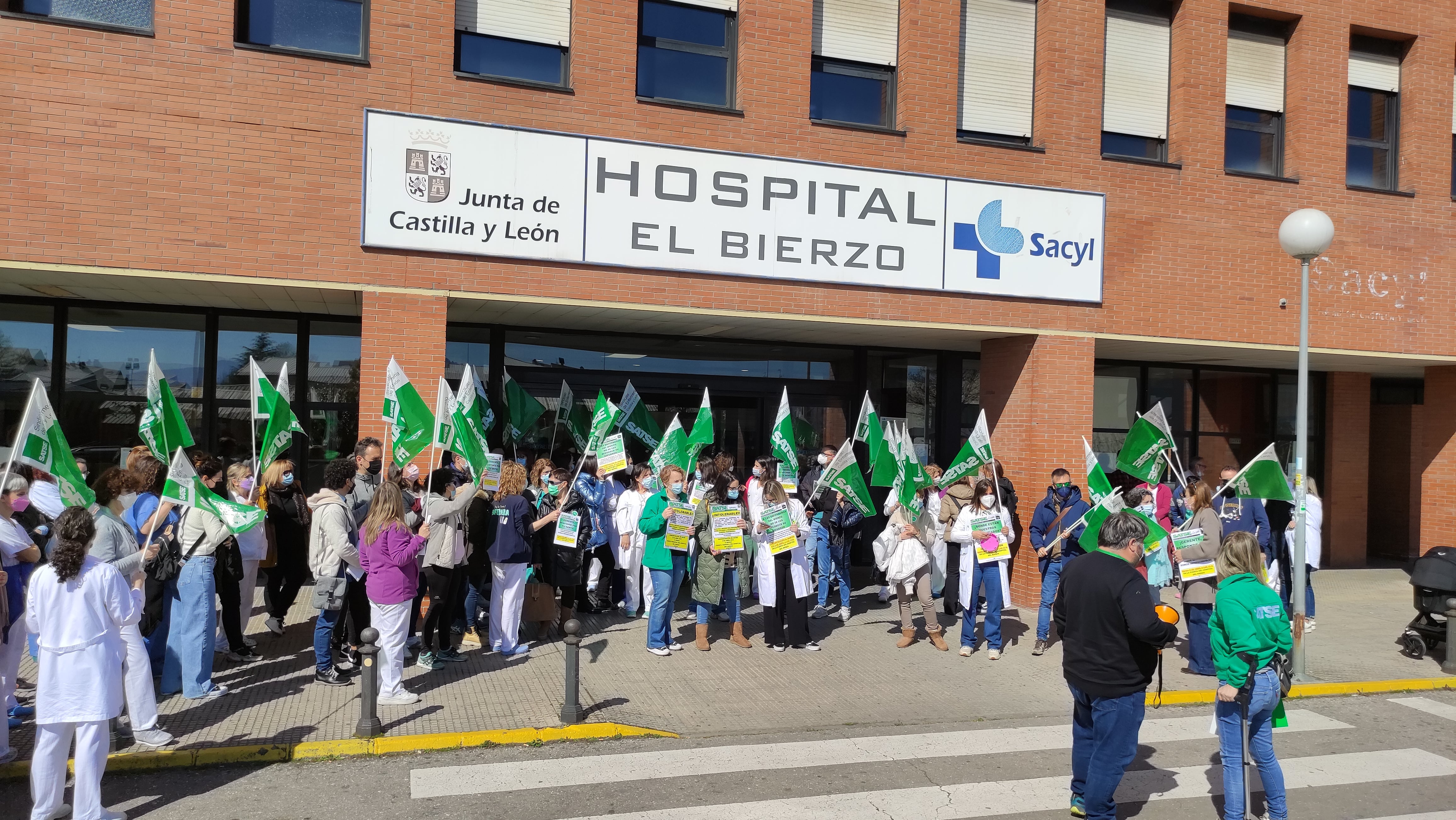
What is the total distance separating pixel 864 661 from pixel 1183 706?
10.1ft

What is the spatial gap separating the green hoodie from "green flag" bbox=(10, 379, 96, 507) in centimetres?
733

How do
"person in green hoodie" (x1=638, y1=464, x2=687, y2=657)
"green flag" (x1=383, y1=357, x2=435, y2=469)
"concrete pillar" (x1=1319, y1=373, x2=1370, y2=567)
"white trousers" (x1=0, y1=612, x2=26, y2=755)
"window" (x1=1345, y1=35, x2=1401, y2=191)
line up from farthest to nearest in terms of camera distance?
"concrete pillar" (x1=1319, y1=373, x2=1370, y2=567)
"window" (x1=1345, y1=35, x2=1401, y2=191)
"person in green hoodie" (x1=638, y1=464, x2=687, y2=657)
"green flag" (x1=383, y1=357, x2=435, y2=469)
"white trousers" (x1=0, y1=612, x2=26, y2=755)

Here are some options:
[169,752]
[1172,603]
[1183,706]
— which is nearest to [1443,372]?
[1172,603]

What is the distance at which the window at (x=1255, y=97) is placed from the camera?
48.6 feet

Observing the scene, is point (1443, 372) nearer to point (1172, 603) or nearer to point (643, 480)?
point (1172, 603)

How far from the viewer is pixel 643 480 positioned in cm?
1156

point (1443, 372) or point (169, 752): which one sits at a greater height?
point (1443, 372)

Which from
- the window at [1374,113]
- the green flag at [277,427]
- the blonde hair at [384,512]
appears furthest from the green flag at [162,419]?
the window at [1374,113]

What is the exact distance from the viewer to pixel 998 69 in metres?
13.8

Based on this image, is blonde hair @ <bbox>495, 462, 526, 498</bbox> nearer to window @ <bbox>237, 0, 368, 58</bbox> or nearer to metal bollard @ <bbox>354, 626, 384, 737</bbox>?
metal bollard @ <bbox>354, 626, 384, 737</bbox>

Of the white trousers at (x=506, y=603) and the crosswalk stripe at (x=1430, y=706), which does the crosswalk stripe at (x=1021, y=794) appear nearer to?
the crosswalk stripe at (x=1430, y=706)

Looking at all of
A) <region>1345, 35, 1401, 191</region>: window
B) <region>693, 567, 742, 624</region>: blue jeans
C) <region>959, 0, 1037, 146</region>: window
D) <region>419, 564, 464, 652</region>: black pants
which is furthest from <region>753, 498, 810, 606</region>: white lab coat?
<region>1345, 35, 1401, 191</region>: window

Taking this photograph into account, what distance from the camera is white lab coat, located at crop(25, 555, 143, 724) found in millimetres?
5461

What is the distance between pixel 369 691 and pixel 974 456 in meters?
6.99
